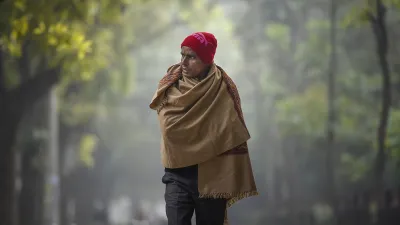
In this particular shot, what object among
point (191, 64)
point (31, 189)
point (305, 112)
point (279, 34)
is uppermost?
point (279, 34)

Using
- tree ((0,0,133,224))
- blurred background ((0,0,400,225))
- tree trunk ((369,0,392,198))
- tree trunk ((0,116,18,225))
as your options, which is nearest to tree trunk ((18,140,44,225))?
blurred background ((0,0,400,225))

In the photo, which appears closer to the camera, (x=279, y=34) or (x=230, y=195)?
(x=230, y=195)

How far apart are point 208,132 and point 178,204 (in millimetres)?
258

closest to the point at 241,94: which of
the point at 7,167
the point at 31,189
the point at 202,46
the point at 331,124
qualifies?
the point at 331,124

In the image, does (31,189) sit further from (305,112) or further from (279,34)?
(279,34)

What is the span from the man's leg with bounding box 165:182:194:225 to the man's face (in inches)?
14.8

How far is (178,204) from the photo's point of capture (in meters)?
2.50

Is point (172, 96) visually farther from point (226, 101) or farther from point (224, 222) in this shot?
point (224, 222)

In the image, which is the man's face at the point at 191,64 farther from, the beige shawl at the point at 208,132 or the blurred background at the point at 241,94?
the blurred background at the point at 241,94

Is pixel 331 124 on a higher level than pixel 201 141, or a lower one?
higher

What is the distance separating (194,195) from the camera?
2492mm

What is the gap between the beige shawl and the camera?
2484mm

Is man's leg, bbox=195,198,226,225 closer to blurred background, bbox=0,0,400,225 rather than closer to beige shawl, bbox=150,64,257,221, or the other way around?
beige shawl, bbox=150,64,257,221

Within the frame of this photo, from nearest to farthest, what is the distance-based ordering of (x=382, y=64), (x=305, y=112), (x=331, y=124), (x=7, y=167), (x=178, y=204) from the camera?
(x=178, y=204) → (x=382, y=64) → (x=7, y=167) → (x=331, y=124) → (x=305, y=112)
